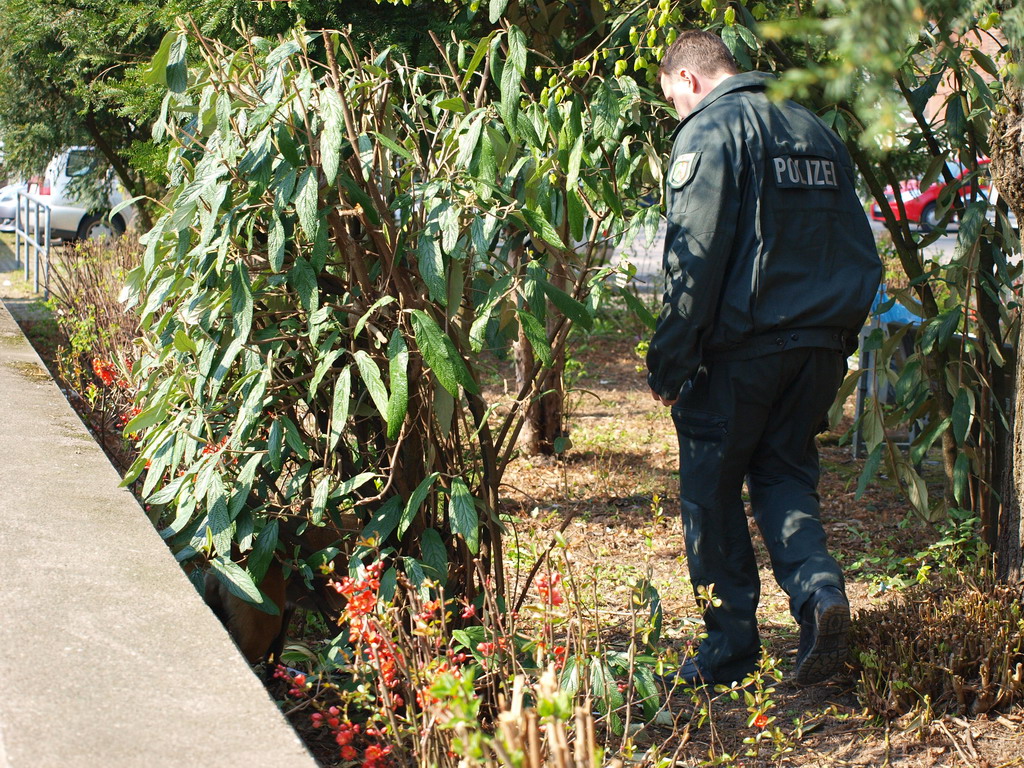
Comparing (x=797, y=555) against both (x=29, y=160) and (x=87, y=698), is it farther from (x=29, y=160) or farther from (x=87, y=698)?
(x=29, y=160)

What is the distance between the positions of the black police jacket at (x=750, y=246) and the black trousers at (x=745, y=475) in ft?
0.29

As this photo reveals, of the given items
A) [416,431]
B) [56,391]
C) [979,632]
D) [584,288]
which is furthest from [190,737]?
[56,391]

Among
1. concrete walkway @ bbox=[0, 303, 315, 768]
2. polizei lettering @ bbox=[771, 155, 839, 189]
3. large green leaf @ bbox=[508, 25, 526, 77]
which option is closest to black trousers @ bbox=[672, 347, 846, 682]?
polizei lettering @ bbox=[771, 155, 839, 189]

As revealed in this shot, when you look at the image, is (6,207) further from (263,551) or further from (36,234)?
(263,551)

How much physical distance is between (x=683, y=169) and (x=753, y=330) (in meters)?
0.50

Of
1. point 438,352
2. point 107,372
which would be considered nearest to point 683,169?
point 438,352

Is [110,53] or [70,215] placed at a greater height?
[110,53]

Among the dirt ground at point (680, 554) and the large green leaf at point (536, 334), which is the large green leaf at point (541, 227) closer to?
the large green leaf at point (536, 334)

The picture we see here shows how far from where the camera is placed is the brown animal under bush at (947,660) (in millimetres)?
2898

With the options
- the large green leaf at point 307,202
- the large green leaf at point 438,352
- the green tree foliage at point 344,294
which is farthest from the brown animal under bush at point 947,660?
the large green leaf at point 307,202

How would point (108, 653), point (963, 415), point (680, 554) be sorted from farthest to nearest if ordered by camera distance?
point (680, 554), point (963, 415), point (108, 653)

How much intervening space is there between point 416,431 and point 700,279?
900mm

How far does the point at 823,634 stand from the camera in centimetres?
289

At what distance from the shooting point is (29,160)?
845cm
